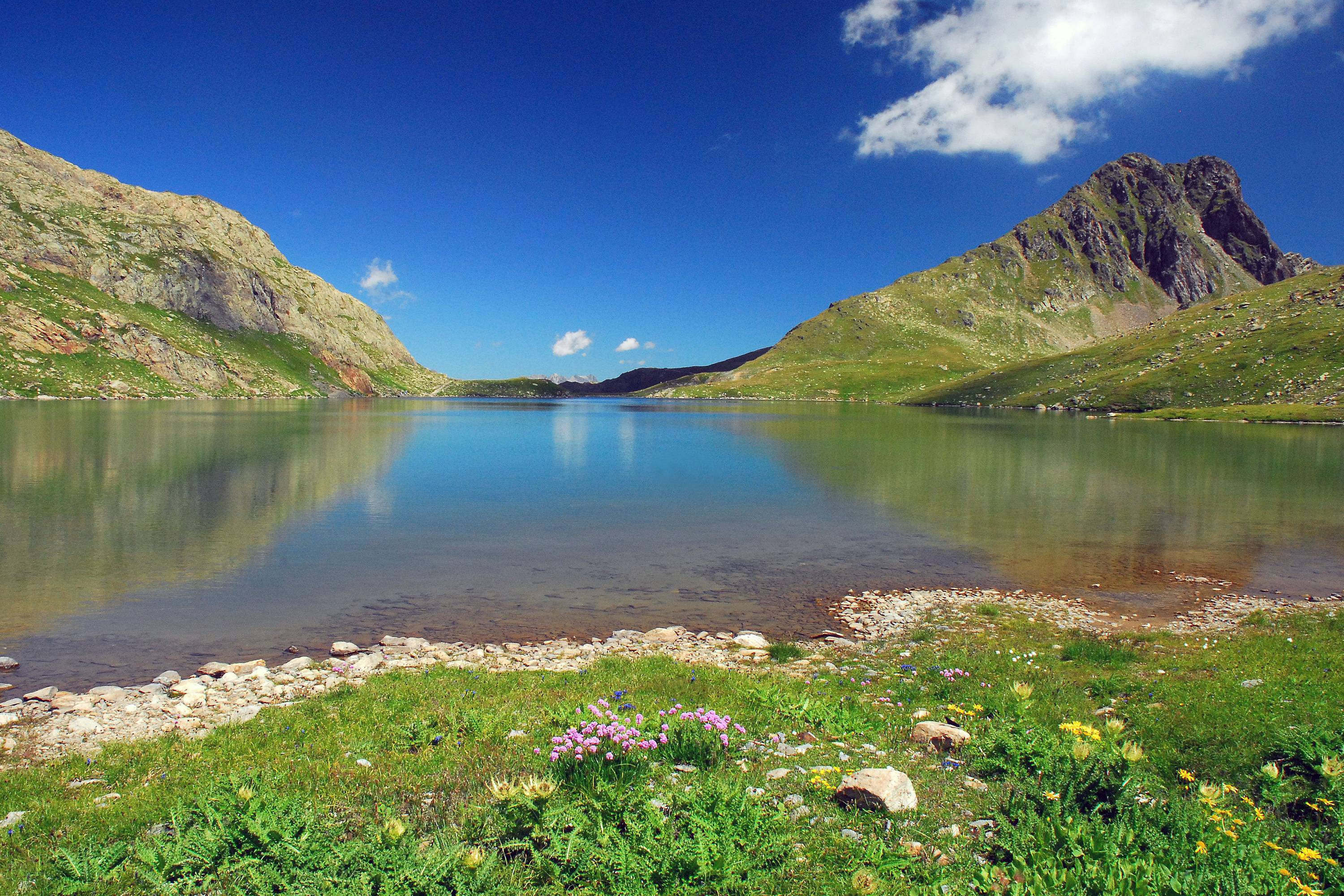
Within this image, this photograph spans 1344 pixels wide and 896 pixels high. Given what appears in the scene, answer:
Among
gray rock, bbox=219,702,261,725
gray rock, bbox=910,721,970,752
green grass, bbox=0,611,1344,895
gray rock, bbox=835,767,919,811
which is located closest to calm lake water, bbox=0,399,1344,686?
gray rock, bbox=219,702,261,725

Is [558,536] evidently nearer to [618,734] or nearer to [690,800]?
[618,734]

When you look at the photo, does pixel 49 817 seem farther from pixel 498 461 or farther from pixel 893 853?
pixel 498 461

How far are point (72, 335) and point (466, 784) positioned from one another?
24637 centimetres

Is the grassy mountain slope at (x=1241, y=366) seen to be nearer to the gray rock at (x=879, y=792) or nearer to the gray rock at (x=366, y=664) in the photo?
the gray rock at (x=879, y=792)

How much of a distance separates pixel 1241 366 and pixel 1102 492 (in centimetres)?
14973

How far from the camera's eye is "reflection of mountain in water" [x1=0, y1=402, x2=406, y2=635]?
24266 mm

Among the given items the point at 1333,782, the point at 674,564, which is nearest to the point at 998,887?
the point at 1333,782

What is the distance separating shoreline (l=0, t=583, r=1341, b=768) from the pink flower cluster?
478 centimetres

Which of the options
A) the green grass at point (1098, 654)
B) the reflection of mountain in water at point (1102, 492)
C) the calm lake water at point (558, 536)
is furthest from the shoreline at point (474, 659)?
the reflection of mountain in water at point (1102, 492)

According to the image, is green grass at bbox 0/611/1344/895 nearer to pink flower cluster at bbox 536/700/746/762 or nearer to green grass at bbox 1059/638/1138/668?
pink flower cluster at bbox 536/700/746/762

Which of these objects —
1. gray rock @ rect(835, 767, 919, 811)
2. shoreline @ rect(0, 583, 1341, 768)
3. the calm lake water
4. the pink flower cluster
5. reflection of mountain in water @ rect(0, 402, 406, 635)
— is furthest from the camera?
A: reflection of mountain in water @ rect(0, 402, 406, 635)

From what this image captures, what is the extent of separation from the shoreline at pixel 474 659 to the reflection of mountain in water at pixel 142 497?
8701 mm

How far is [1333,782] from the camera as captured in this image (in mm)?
8492

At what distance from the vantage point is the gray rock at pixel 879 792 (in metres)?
8.58
